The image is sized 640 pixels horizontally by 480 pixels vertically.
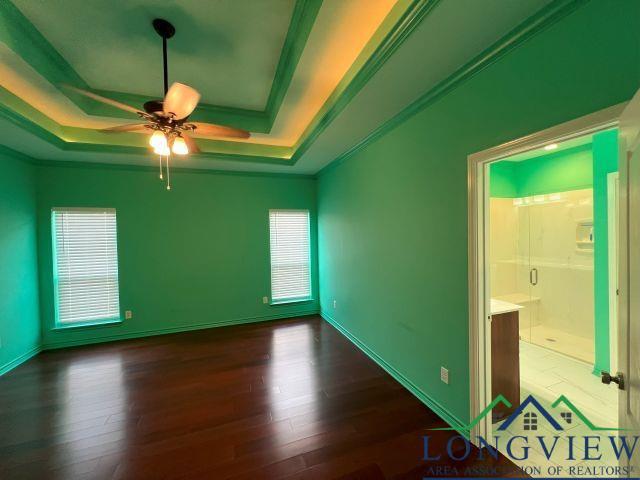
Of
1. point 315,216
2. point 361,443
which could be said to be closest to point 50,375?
point 361,443

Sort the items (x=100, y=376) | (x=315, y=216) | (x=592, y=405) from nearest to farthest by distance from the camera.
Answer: (x=592, y=405) → (x=100, y=376) → (x=315, y=216)

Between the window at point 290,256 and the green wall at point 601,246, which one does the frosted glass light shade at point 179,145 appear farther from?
the green wall at point 601,246

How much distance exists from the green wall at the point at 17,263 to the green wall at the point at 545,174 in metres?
5.82

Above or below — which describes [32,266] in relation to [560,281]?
above

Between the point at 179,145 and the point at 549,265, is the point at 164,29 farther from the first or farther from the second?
the point at 549,265

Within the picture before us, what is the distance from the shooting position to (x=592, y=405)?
7.04 ft

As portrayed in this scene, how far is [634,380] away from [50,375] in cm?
452

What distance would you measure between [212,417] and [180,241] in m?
2.67

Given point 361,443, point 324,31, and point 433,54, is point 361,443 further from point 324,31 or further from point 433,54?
point 324,31

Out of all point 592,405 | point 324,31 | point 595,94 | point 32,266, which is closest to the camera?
point 595,94

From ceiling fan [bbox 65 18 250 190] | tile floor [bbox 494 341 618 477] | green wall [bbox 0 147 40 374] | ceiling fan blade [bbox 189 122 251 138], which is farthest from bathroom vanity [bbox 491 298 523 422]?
green wall [bbox 0 147 40 374]

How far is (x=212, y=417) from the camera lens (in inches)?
82.1

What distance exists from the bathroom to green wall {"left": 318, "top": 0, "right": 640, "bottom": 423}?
515 mm

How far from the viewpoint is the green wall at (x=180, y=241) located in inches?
136
